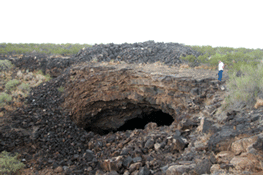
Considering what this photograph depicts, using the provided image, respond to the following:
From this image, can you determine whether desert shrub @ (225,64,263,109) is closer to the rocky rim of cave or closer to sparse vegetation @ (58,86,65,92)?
the rocky rim of cave

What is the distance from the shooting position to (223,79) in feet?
22.3

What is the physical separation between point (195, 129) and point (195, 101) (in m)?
1.72

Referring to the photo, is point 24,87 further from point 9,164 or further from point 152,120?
point 152,120

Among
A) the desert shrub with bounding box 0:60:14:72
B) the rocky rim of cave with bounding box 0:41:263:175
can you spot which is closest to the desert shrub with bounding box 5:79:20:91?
the rocky rim of cave with bounding box 0:41:263:175

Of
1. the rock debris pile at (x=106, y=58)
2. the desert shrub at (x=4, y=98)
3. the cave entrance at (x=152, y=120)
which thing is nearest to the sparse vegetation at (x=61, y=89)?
the rock debris pile at (x=106, y=58)

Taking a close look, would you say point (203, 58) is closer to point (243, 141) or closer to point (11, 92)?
point (243, 141)

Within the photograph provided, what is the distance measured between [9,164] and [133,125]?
25.1 ft

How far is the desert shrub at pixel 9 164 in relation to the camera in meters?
5.27

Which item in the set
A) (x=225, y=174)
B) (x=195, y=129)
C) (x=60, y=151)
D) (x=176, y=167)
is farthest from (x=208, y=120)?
(x=60, y=151)

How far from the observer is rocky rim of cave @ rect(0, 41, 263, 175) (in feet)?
10.8


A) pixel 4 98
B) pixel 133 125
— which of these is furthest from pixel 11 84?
pixel 133 125

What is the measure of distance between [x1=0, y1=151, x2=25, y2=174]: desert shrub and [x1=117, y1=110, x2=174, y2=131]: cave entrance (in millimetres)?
6635

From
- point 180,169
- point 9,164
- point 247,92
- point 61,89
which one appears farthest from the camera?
point 61,89

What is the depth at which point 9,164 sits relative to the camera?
5.45 m
